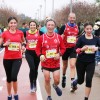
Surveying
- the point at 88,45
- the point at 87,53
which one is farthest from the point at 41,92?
the point at 88,45

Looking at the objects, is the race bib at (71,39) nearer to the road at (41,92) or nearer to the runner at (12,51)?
the road at (41,92)

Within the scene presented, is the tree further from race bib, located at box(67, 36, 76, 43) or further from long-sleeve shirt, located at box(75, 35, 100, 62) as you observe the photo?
long-sleeve shirt, located at box(75, 35, 100, 62)

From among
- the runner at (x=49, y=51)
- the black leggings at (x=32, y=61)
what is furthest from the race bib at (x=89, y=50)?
the black leggings at (x=32, y=61)

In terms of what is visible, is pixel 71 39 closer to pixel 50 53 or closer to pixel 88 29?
pixel 88 29

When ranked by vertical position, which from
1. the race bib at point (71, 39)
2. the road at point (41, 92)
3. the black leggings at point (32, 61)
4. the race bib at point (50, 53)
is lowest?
the road at point (41, 92)

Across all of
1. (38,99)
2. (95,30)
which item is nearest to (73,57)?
(38,99)

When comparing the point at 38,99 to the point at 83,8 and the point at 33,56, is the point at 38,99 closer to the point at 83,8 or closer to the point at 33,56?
the point at 33,56

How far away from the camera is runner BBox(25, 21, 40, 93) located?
378 inches

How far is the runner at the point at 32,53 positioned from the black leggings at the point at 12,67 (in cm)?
125

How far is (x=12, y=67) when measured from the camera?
830 centimetres

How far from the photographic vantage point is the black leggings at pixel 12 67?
8.21 meters

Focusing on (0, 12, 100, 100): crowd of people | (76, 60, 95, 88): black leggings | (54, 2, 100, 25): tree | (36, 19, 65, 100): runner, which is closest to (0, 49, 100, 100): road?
(0, 12, 100, 100): crowd of people

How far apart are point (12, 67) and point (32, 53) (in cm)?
149

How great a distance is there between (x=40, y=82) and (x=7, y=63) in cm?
341
